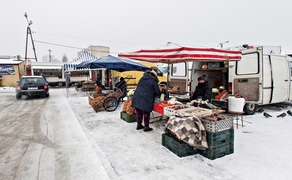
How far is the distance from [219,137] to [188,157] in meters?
0.64

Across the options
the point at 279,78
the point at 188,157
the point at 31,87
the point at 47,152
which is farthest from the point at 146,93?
the point at 31,87

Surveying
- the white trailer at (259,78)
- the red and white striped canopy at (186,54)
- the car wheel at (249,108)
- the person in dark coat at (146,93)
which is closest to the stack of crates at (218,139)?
the red and white striped canopy at (186,54)

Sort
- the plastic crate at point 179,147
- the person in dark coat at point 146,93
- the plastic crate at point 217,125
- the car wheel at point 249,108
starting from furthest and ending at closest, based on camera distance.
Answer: the car wheel at point 249,108 < the person in dark coat at point 146,93 < the plastic crate at point 179,147 < the plastic crate at point 217,125

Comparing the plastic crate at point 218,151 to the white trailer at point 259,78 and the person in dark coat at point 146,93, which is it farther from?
the white trailer at point 259,78

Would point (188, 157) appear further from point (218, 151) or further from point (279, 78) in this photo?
point (279, 78)

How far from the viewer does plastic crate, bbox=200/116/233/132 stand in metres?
2.98

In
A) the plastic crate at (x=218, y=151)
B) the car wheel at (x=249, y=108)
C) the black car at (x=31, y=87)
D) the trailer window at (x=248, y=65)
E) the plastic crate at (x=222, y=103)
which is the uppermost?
the trailer window at (x=248, y=65)

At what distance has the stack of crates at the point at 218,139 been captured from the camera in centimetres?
299

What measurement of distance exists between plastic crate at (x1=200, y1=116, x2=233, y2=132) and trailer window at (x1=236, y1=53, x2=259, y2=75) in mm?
3225

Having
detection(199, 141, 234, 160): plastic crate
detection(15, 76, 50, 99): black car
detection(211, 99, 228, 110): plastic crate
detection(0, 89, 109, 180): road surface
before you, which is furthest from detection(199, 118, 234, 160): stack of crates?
detection(15, 76, 50, 99): black car

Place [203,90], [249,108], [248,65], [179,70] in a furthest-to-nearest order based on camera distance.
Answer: [179,70], [249,108], [248,65], [203,90]

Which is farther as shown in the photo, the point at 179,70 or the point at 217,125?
the point at 179,70

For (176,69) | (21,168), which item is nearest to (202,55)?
(21,168)

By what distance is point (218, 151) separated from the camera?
3051 millimetres
